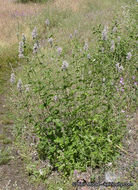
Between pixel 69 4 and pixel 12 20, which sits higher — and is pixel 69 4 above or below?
above

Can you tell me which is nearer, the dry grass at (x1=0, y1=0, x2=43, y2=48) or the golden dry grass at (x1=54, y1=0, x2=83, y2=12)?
the dry grass at (x1=0, y1=0, x2=43, y2=48)

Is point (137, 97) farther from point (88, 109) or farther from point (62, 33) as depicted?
point (62, 33)

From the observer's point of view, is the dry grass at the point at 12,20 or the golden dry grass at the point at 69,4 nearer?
the dry grass at the point at 12,20

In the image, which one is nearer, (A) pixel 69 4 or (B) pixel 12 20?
(B) pixel 12 20

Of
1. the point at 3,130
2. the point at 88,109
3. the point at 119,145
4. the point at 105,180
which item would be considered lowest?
the point at 3,130

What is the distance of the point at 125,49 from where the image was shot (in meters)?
4.53

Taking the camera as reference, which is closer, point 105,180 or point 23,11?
point 105,180

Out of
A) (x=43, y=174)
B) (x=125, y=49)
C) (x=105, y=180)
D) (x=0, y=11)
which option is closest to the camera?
(x=105, y=180)

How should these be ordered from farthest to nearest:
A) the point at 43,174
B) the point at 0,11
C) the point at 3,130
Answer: the point at 0,11, the point at 3,130, the point at 43,174

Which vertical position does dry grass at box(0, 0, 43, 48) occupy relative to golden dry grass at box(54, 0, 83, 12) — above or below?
below

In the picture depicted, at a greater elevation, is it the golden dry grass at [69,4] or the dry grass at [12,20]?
the golden dry grass at [69,4]

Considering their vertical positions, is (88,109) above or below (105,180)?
above

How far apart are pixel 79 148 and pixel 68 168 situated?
30 cm

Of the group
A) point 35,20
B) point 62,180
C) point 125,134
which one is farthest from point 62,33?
point 62,180
